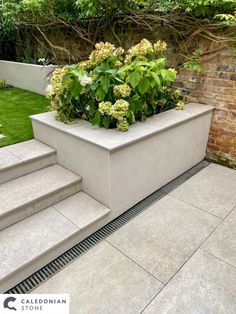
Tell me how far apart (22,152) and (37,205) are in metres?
0.70

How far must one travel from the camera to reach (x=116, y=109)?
7.16 ft

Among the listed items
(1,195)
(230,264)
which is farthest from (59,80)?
(230,264)

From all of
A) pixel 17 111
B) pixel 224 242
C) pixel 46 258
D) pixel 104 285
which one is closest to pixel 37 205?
pixel 46 258

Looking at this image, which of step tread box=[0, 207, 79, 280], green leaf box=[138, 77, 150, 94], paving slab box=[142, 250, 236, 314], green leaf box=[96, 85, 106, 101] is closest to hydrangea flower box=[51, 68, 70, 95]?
green leaf box=[96, 85, 106, 101]

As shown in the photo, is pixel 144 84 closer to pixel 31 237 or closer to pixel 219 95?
pixel 219 95

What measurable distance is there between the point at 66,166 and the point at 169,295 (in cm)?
152

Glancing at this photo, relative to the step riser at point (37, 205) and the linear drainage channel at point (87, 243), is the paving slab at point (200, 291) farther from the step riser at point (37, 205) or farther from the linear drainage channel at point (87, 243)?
the step riser at point (37, 205)

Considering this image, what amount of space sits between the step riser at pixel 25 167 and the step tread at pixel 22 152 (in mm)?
33

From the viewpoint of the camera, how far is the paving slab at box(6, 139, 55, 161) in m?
2.49

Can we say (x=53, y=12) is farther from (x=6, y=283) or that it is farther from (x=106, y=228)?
(x=6, y=283)

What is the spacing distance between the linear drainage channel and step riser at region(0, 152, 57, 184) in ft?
3.03

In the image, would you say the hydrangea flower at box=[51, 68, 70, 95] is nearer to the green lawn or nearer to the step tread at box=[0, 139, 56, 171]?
the step tread at box=[0, 139, 56, 171]

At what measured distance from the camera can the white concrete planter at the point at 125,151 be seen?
2.12 m

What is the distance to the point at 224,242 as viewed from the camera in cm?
203
